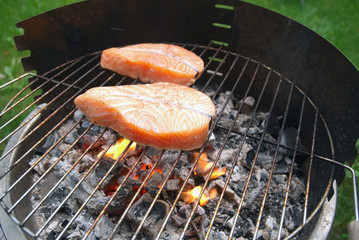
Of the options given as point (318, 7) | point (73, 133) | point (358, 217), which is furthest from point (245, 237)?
point (318, 7)

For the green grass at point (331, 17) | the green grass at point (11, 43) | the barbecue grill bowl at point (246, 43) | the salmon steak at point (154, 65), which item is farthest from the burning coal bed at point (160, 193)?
the green grass at point (331, 17)

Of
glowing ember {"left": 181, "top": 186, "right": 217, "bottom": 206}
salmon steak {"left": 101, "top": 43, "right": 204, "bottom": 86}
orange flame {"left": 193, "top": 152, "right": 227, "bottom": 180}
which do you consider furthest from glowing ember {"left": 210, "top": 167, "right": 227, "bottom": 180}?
salmon steak {"left": 101, "top": 43, "right": 204, "bottom": 86}

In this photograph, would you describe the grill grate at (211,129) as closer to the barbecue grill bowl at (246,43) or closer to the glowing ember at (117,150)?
the barbecue grill bowl at (246,43)

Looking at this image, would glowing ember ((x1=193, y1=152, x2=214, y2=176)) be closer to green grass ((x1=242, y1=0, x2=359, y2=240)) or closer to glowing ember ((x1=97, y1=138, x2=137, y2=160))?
glowing ember ((x1=97, y1=138, x2=137, y2=160))

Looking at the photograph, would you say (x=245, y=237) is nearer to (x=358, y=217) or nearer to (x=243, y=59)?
(x=358, y=217)

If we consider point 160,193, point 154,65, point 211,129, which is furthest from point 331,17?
point 160,193

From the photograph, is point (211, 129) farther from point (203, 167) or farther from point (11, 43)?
point (11, 43)
